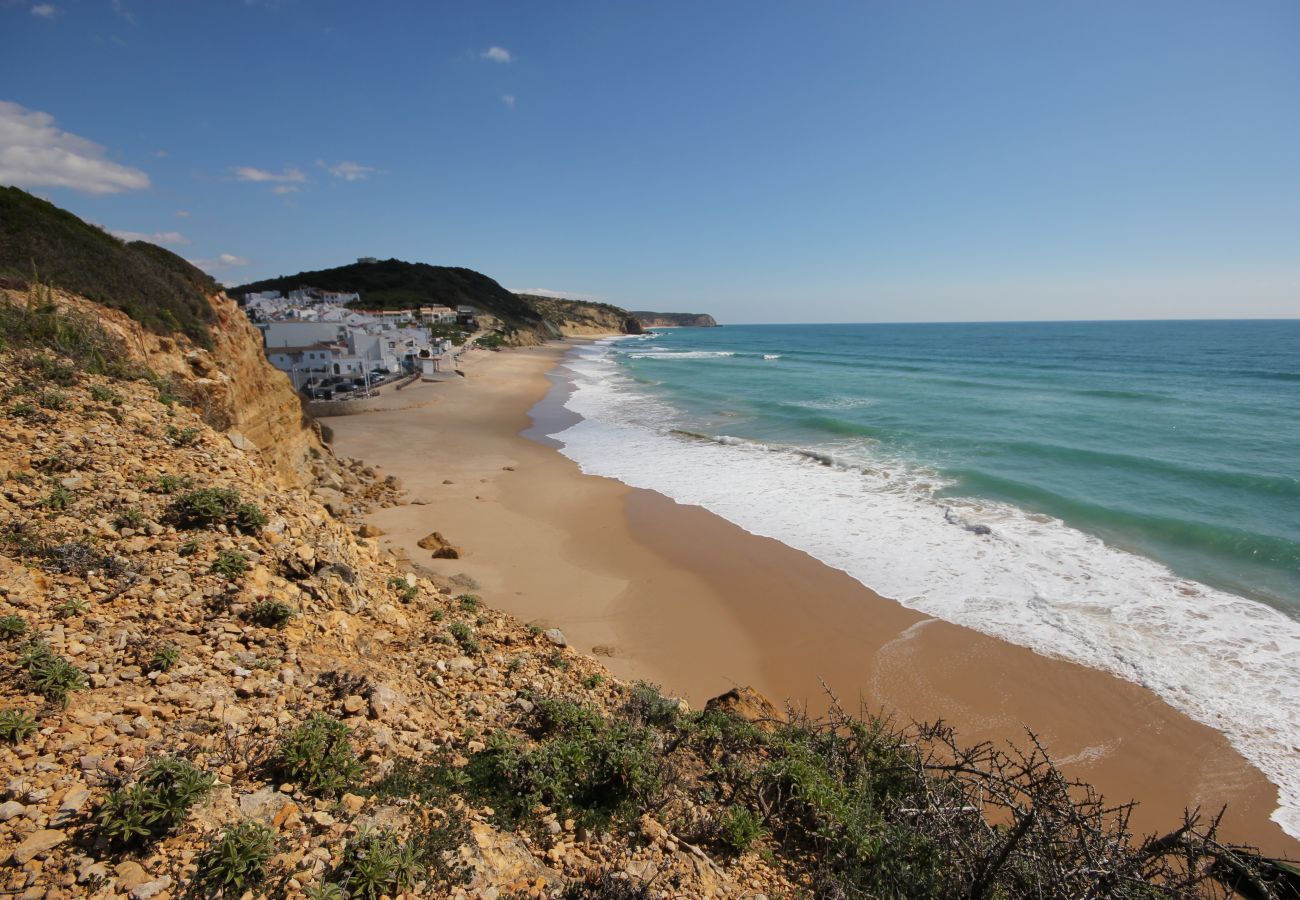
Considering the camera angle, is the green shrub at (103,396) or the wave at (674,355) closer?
the green shrub at (103,396)

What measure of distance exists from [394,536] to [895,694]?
10.4m

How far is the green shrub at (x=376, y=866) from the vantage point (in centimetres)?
320

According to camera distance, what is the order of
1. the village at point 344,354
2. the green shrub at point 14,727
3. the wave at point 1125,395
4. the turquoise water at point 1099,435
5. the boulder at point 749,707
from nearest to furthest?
1. the green shrub at point 14,727
2. the boulder at point 749,707
3. the turquoise water at point 1099,435
4. the village at point 344,354
5. the wave at point 1125,395

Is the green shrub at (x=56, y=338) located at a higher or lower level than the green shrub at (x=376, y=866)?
higher

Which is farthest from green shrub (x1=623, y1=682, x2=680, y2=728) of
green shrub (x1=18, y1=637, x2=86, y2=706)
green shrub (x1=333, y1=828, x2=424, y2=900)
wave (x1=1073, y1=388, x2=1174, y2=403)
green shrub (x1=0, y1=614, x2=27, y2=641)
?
wave (x1=1073, y1=388, x2=1174, y2=403)

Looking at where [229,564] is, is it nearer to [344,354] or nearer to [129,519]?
[129,519]

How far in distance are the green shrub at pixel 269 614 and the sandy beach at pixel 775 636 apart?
15.3ft

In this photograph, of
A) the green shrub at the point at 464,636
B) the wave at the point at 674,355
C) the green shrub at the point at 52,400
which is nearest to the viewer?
the green shrub at the point at 464,636

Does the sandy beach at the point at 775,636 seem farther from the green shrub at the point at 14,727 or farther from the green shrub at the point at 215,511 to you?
the green shrub at the point at 14,727

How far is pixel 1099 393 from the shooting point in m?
36.5

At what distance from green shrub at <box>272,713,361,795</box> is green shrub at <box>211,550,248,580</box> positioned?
7.25 ft

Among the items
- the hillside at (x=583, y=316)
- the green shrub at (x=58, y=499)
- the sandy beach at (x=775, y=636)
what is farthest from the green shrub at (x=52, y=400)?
the hillside at (x=583, y=316)

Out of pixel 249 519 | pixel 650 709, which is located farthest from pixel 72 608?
pixel 650 709

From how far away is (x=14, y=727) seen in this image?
11.2ft
